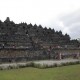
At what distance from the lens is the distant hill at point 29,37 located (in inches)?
1346

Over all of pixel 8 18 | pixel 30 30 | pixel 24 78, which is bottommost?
pixel 24 78

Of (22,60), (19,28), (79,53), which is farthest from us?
(19,28)

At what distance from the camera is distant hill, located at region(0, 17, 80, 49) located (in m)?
34.2

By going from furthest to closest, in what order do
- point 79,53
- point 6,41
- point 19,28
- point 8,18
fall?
point 8,18, point 19,28, point 79,53, point 6,41

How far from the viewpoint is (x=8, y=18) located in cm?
4600

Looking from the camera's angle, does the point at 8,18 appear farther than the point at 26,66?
Yes

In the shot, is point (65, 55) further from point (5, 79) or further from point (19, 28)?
point (5, 79)

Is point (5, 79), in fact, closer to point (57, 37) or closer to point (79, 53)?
point (79, 53)

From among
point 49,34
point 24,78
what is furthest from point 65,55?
point 24,78

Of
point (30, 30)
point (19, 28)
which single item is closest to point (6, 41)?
point (19, 28)

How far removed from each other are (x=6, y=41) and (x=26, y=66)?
15.3 m

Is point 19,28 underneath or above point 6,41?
above

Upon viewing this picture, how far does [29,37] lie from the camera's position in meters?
39.8

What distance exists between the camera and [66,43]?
4322 cm
